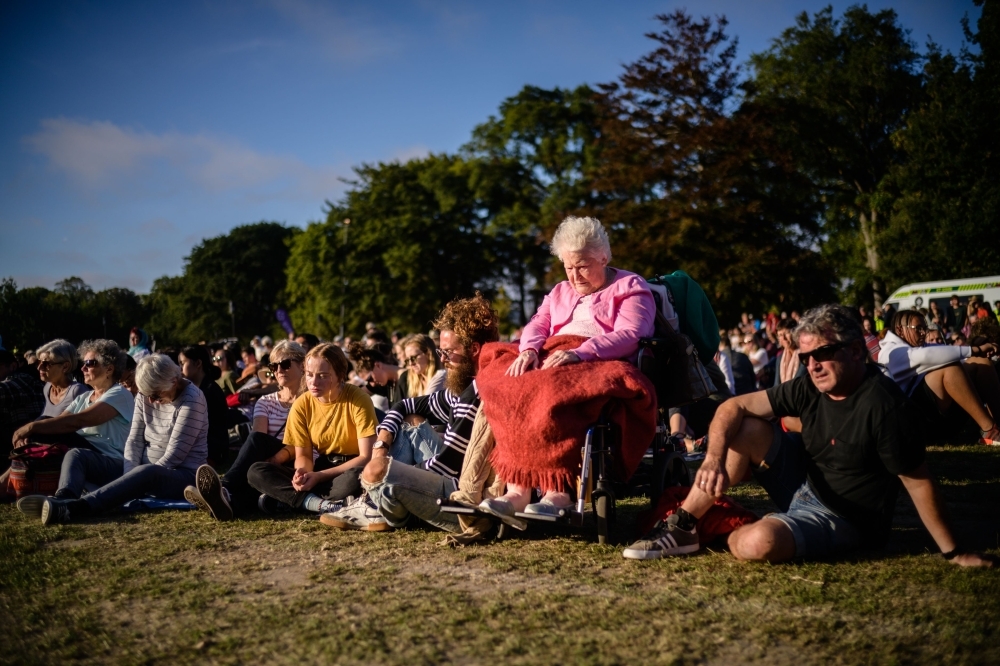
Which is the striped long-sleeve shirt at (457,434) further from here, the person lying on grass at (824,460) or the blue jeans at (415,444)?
the person lying on grass at (824,460)

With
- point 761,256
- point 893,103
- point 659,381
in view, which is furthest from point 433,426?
point 893,103

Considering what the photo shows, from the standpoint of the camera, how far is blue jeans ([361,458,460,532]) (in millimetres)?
5219

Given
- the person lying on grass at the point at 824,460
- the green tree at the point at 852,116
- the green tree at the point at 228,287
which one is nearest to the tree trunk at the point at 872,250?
the green tree at the point at 852,116

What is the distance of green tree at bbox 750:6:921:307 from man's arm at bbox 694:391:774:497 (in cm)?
3250

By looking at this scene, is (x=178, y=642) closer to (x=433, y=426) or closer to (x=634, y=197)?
(x=433, y=426)

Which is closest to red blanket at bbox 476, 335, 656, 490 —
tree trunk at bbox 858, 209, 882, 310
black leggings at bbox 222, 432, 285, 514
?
black leggings at bbox 222, 432, 285, 514

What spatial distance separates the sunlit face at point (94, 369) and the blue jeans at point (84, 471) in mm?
716

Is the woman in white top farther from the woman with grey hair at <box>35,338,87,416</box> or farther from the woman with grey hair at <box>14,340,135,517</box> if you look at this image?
the woman with grey hair at <box>35,338,87,416</box>

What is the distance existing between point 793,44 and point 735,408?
1624 inches

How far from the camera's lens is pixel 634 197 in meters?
31.8

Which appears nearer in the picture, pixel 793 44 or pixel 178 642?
pixel 178 642

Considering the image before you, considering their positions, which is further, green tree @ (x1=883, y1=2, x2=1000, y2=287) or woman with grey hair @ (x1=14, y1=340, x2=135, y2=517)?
green tree @ (x1=883, y1=2, x2=1000, y2=287)

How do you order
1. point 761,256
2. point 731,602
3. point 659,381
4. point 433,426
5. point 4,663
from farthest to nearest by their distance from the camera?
point 761,256 < point 433,426 < point 659,381 < point 731,602 < point 4,663

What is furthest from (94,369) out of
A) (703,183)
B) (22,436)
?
(703,183)
